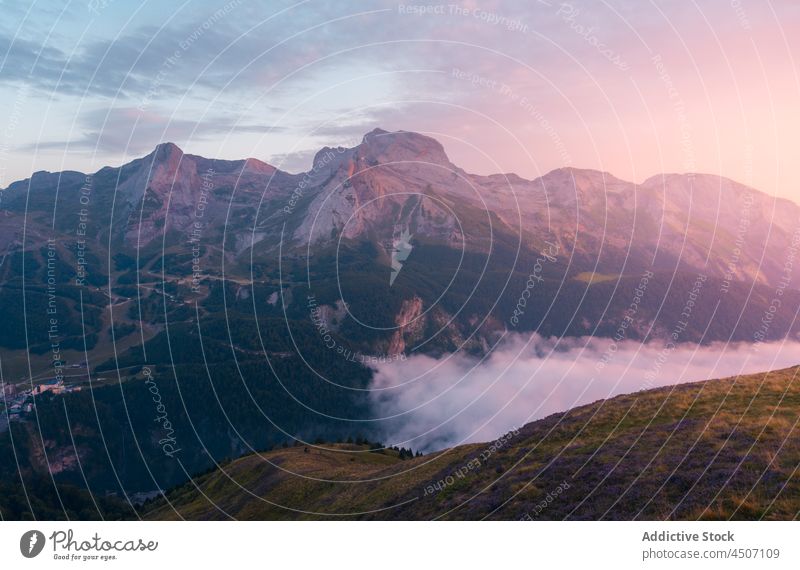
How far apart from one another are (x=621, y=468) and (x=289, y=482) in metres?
63.5

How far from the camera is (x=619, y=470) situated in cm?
5084

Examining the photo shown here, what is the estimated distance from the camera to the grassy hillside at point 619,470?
4284 centimetres

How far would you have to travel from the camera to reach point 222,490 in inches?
4946

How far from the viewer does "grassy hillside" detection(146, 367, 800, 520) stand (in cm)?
4284

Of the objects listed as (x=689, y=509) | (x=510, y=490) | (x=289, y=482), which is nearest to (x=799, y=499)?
(x=689, y=509)

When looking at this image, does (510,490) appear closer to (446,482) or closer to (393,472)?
(446,482)
